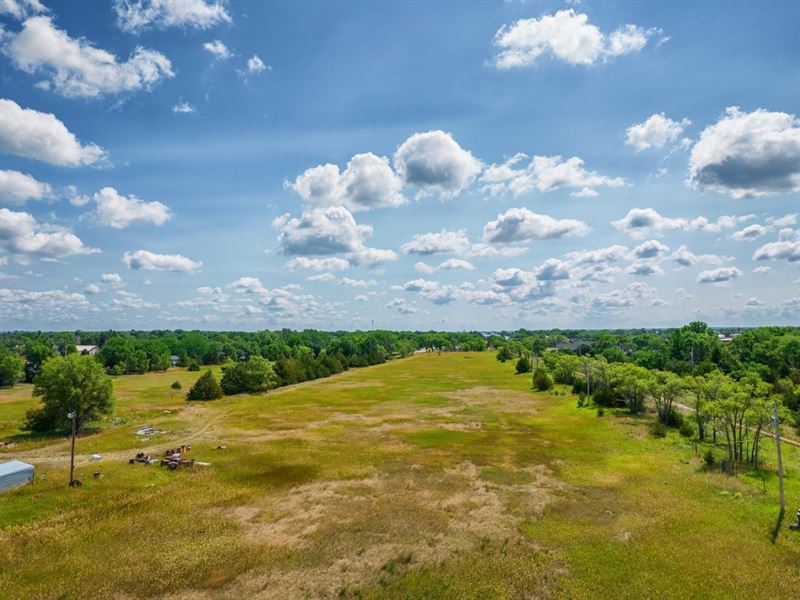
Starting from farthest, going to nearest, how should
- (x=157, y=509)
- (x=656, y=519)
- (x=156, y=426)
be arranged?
(x=156, y=426) < (x=157, y=509) < (x=656, y=519)

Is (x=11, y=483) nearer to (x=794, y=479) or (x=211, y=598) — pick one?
(x=211, y=598)

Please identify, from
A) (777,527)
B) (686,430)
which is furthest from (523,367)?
(777,527)

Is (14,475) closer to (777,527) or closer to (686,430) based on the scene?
(777,527)

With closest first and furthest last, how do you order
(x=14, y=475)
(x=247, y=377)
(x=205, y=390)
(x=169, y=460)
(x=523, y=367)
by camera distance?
(x=14, y=475)
(x=169, y=460)
(x=205, y=390)
(x=247, y=377)
(x=523, y=367)

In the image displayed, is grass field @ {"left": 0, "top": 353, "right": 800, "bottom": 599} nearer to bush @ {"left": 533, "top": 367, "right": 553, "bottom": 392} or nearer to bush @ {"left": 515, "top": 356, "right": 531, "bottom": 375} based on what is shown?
bush @ {"left": 533, "top": 367, "right": 553, "bottom": 392}

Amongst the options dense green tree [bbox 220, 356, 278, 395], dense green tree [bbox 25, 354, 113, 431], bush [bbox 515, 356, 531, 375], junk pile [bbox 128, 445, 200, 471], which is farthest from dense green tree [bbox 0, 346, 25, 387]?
bush [bbox 515, 356, 531, 375]

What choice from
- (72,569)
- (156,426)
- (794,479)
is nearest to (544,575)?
(72,569)

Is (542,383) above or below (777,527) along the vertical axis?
below
